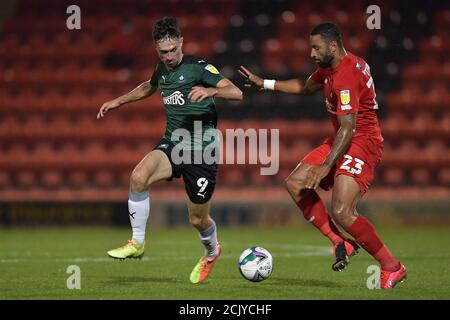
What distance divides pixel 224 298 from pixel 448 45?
40.1ft

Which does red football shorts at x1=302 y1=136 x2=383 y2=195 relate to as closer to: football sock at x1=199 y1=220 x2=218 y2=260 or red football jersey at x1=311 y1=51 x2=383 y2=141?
red football jersey at x1=311 y1=51 x2=383 y2=141

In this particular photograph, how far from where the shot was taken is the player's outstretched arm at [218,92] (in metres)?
6.67

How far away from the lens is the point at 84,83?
16625mm

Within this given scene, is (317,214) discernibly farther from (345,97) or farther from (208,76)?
(208,76)

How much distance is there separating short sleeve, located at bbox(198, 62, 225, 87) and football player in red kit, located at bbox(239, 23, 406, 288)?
834mm

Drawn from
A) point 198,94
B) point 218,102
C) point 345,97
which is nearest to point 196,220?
point 198,94

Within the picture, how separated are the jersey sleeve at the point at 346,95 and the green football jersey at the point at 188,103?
108 cm

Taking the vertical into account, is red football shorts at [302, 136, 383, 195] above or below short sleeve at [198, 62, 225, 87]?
below

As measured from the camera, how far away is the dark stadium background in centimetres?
1434

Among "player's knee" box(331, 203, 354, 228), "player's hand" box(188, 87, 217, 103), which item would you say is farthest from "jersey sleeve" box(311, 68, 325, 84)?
"player's knee" box(331, 203, 354, 228)

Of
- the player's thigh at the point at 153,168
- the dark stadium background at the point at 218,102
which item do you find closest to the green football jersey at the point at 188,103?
the player's thigh at the point at 153,168

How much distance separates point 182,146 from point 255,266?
1.17 m

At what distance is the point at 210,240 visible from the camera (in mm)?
7602

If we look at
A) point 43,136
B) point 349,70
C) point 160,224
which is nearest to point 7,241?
point 160,224
